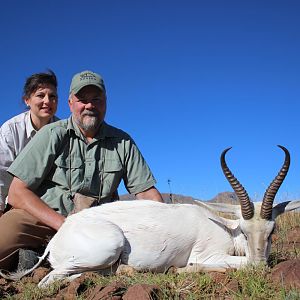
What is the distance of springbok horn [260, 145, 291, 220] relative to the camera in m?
5.23

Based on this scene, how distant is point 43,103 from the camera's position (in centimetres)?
757

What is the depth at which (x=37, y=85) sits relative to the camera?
772cm

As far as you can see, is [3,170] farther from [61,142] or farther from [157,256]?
[157,256]

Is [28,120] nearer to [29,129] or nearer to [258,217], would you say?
[29,129]

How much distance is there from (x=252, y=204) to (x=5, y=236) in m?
3.17

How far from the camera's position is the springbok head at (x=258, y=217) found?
5.05 m

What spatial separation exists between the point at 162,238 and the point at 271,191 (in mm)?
1368

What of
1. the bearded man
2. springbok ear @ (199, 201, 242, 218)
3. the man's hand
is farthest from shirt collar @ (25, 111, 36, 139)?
springbok ear @ (199, 201, 242, 218)

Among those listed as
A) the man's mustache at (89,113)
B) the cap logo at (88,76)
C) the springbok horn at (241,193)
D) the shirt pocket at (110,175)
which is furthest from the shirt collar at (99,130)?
the springbok horn at (241,193)

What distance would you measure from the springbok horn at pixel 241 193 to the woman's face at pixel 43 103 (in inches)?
136

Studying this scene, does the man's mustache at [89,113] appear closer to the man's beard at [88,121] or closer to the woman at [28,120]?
the man's beard at [88,121]

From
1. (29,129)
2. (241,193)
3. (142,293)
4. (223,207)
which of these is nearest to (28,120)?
(29,129)

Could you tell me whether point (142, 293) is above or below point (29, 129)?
below

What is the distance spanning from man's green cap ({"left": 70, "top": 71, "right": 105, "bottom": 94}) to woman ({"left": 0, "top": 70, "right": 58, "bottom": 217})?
92cm
